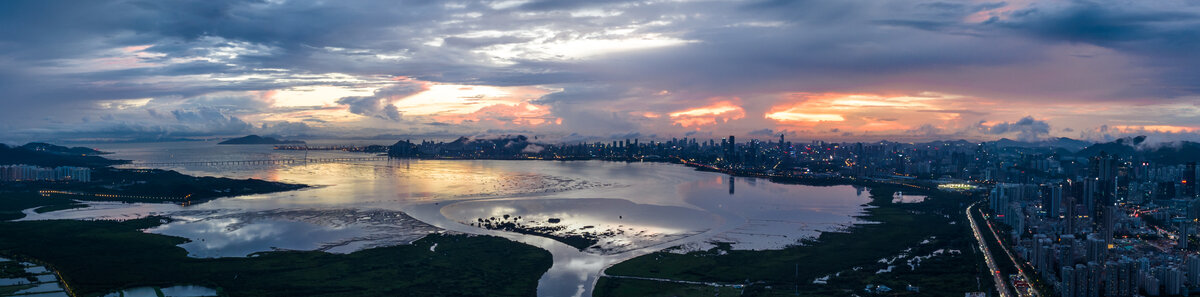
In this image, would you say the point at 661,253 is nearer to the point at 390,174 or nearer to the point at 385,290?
the point at 385,290

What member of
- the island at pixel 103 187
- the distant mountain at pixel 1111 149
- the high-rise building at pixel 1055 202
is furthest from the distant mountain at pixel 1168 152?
the island at pixel 103 187

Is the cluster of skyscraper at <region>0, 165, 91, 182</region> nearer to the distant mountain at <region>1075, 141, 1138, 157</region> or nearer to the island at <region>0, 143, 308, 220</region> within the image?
the island at <region>0, 143, 308, 220</region>

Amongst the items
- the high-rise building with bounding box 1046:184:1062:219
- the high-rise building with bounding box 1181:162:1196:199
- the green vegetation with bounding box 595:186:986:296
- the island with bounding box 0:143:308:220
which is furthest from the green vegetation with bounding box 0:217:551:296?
the high-rise building with bounding box 1181:162:1196:199

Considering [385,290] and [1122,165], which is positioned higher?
[1122,165]

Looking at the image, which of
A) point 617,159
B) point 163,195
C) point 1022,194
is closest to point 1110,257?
point 1022,194

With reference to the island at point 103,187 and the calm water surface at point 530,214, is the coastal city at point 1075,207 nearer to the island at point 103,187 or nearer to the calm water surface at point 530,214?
the calm water surface at point 530,214

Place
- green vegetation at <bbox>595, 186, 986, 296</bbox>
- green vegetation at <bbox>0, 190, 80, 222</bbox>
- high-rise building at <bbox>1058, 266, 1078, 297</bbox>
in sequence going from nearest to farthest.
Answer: high-rise building at <bbox>1058, 266, 1078, 297</bbox> → green vegetation at <bbox>595, 186, 986, 296</bbox> → green vegetation at <bbox>0, 190, 80, 222</bbox>
